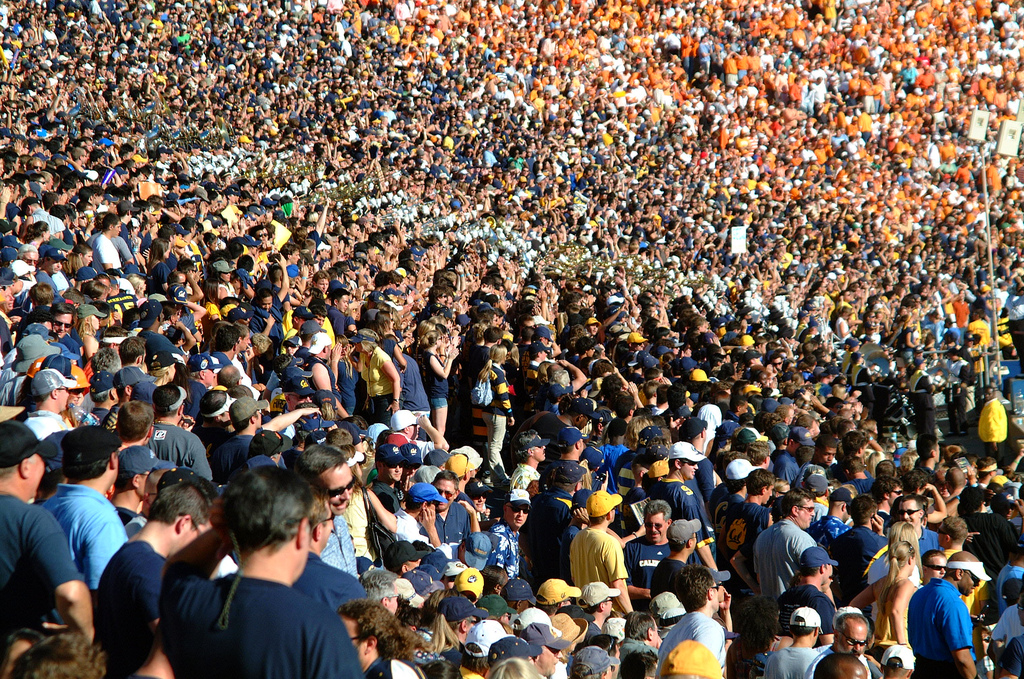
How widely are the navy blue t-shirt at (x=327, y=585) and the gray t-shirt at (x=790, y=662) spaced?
2.02m

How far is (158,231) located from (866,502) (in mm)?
7310

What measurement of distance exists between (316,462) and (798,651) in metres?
2.20

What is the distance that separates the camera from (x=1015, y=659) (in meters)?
5.25

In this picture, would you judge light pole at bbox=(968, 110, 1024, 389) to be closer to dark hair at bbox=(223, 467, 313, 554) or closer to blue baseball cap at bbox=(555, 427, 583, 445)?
blue baseball cap at bbox=(555, 427, 583, 445)

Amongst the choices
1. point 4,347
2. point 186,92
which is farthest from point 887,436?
point 186,92

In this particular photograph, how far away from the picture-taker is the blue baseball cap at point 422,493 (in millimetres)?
6074

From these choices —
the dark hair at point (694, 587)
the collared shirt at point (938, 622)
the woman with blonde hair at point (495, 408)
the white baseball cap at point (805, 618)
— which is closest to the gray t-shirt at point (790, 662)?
the white baseball cap at point (805, 618)

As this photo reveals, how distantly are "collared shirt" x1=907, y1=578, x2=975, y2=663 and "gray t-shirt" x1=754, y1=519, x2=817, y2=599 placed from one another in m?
0.65

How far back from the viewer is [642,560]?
630 centimetres

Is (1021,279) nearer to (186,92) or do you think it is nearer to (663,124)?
(663,124)

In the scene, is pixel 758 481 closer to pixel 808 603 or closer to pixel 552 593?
pixel 808 603

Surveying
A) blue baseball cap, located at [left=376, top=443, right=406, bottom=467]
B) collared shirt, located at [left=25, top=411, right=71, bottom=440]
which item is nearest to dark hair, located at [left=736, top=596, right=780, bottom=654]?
blue baseball cap, located at [left=376, top=443, right=406, bottom=467]

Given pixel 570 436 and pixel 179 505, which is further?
pixel 570 436

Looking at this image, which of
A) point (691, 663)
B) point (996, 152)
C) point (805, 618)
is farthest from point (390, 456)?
point (996, 152)
